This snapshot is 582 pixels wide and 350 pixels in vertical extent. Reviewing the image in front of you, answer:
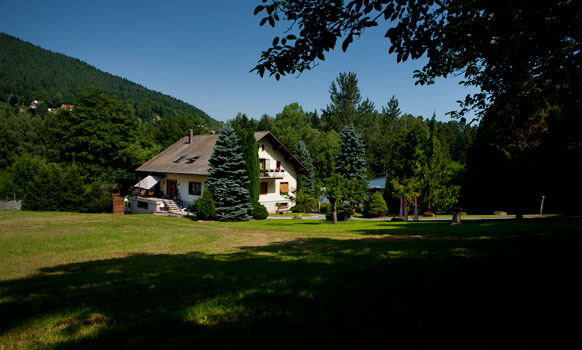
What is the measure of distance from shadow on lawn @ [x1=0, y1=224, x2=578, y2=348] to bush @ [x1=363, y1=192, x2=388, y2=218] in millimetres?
26427

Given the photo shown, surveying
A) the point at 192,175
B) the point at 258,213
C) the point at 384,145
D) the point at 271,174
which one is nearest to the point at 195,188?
the point at 192,175

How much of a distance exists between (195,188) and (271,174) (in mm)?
8779

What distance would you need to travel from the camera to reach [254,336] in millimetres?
3527

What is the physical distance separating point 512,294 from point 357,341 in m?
2.46

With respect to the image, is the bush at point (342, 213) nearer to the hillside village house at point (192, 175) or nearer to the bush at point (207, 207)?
the hillside village house at point (192, 175)

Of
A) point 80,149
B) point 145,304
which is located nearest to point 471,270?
point 145,304

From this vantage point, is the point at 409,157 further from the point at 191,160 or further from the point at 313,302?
the point at 313,302

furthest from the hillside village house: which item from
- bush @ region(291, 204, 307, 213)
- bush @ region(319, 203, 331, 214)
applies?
bush @ region(319, 203, 331, 214)

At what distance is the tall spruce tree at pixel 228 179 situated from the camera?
2728 centimetres

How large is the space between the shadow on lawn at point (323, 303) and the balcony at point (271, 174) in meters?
27.7

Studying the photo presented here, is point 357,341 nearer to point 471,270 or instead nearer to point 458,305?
point 458,305

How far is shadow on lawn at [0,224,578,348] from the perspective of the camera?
135 inches

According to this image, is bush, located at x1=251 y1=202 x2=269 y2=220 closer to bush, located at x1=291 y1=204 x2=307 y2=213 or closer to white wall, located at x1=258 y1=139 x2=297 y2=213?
white wall, located at x1=258 y1=139 x2=297 y2=213

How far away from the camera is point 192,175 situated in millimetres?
33062
